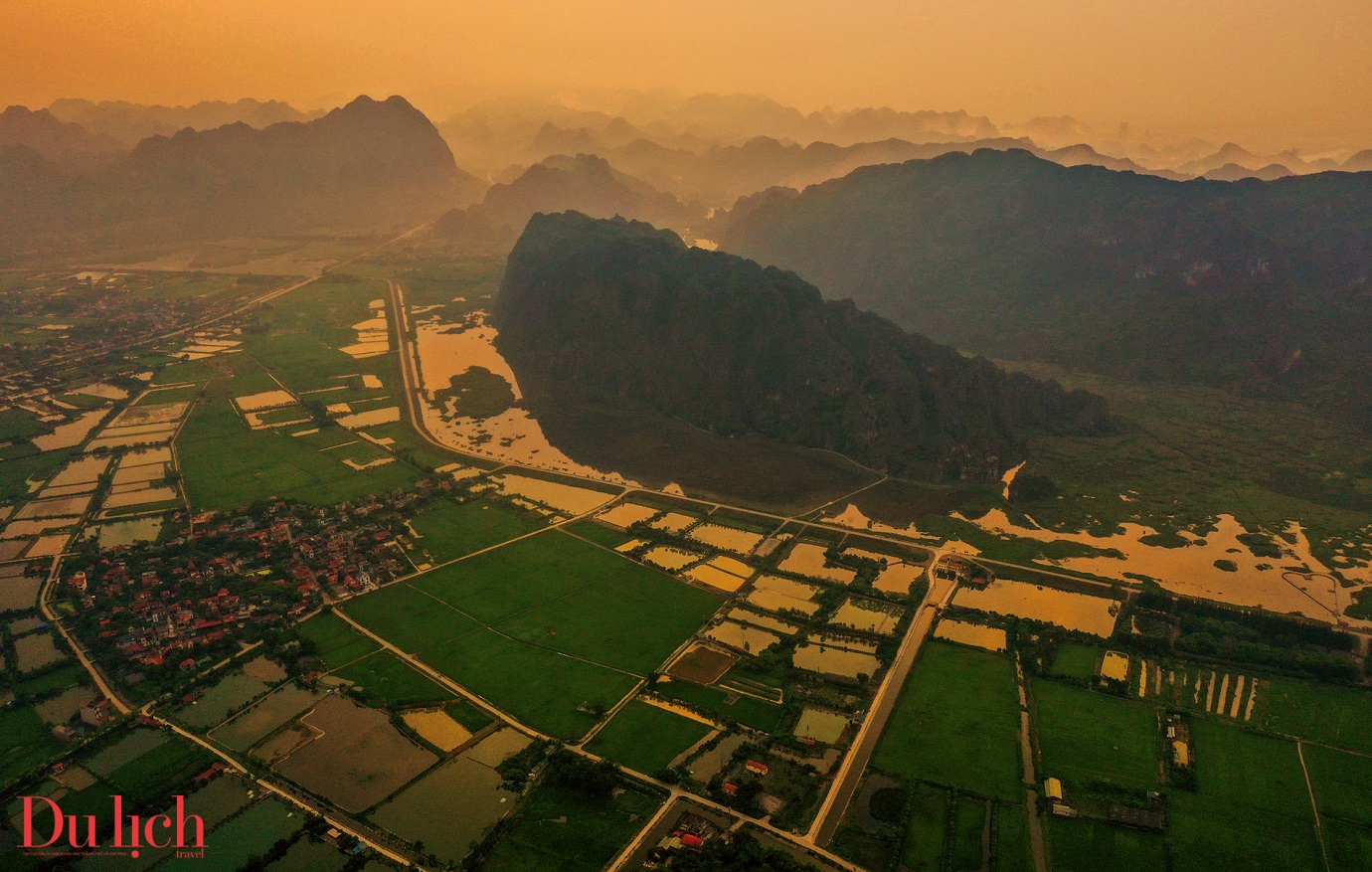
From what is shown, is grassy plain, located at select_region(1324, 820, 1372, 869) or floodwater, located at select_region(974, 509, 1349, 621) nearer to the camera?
grassy plain, located at select_region(1324, 820, 1372, 869)

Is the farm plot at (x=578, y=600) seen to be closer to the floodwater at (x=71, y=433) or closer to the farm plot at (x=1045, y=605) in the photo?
the farm plot at (x=1045, y=605)

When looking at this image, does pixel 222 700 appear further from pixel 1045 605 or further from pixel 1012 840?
pixel 1045 605

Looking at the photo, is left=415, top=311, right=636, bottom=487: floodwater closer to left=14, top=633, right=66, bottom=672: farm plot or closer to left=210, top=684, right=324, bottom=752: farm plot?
left=210, top=684, right=324, bottom=752: farm plot

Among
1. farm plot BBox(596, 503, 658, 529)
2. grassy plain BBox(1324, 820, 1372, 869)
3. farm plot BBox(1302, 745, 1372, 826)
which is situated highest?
farm plot BBox(596, 503, 658, 529)

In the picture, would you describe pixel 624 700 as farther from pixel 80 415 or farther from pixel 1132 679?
pixel 80 415

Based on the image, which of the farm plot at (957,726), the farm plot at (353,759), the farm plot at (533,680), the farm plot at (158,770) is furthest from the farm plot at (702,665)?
the farm plot at (158,770)

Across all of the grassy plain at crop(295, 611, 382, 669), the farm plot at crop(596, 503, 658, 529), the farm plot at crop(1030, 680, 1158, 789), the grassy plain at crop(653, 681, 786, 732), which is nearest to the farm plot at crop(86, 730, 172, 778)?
the grassy plain at crop(295, 611, 382, 669)

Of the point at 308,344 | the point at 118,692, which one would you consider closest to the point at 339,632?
the point at 118,692
